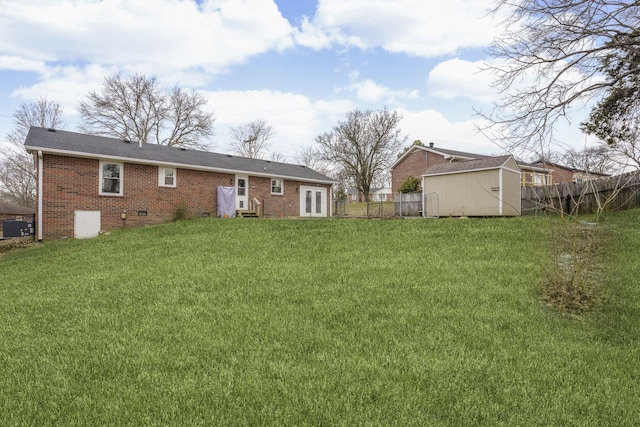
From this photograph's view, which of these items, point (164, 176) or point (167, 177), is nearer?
point (164, 176)

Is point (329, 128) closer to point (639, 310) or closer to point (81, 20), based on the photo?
point (81, 20)

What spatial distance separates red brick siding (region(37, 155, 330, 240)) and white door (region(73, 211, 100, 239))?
Result: 0.48 ft

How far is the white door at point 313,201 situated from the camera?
21.3 m

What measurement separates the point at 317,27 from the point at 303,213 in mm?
11023

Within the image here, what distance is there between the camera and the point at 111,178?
1445 cm

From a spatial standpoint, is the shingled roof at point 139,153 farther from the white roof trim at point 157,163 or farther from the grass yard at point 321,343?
the grass yard at point 321,343

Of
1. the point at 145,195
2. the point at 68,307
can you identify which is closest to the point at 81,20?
the point at 145,195

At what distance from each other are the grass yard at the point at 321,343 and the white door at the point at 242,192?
36.0 ft

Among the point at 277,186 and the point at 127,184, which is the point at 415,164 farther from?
the point at 127,184

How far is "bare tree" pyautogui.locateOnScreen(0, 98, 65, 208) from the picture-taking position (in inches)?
1069

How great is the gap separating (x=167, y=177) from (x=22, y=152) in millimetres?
20367

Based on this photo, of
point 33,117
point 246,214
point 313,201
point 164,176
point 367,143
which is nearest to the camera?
point 164,176

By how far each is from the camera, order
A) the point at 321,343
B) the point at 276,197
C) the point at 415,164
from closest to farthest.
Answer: the point at 321,343 < the point at 276,197 < the point at 415,164

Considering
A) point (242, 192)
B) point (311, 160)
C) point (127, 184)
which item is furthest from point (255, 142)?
point (127, 184)
